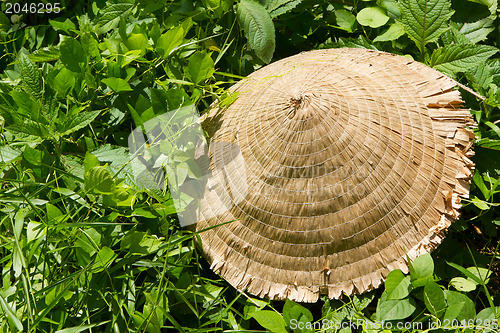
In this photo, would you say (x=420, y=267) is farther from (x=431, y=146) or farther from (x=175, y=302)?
(x=175, y=302)

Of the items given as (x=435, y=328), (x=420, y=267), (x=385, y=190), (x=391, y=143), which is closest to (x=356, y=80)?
(x=391, y=143)

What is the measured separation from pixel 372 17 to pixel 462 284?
1.05m

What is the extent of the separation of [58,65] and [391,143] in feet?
4.13

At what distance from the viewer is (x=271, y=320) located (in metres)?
1.26

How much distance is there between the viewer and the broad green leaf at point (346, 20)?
1.79m

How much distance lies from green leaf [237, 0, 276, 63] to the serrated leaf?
616mm

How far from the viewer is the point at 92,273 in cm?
132

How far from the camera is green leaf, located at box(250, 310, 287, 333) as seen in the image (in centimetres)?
125

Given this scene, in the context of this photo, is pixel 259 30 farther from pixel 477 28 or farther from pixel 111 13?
pixel 477 28

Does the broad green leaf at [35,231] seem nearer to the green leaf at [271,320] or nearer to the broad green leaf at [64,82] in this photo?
the broad green leaf at [64,82]

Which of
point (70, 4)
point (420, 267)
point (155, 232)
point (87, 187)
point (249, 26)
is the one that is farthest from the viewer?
point (70, 4)

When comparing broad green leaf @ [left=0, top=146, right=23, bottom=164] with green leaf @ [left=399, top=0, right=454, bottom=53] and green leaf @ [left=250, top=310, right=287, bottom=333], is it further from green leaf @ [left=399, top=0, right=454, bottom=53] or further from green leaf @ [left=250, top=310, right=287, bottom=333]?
green leaf @ [left=399, top=0, right=454, bottom=53]

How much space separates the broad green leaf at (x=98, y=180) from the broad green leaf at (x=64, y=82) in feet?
1.32

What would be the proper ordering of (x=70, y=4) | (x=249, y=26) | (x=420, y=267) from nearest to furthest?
(x=420, y=267) → (x=249, y=26) → (x=70, y=4)
